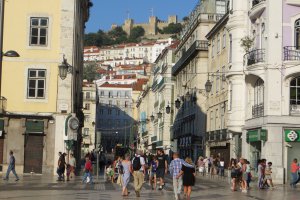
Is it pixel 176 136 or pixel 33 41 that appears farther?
pixel 176 136

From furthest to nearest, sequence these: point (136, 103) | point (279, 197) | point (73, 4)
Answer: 1. point (136, 103)
2. point (73, 4)
3. point (279, 197)

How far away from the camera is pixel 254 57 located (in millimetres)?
42500

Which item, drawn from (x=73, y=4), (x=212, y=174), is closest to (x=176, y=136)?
(x=212, y=174)

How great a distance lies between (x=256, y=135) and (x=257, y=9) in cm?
790

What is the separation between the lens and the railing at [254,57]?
136 feet

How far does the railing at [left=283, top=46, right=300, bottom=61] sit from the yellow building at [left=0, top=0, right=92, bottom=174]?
43.5 feet

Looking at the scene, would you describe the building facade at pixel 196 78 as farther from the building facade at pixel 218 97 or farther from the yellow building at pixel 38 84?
the yellow building at pixel 38 84

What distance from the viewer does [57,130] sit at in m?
41.5

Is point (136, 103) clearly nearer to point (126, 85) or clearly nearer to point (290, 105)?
point (126, 85)

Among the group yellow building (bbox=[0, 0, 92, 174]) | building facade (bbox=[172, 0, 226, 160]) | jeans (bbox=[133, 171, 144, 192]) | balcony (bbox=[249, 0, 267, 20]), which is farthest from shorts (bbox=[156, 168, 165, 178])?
building facade (bbox=[172, 0, 226, 160])

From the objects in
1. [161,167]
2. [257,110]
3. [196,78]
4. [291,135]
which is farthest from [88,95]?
[161,167]

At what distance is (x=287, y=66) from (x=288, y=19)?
2881 millimetres

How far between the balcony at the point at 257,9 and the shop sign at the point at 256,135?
7374 millimetres

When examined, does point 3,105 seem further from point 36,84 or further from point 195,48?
point 195,48
